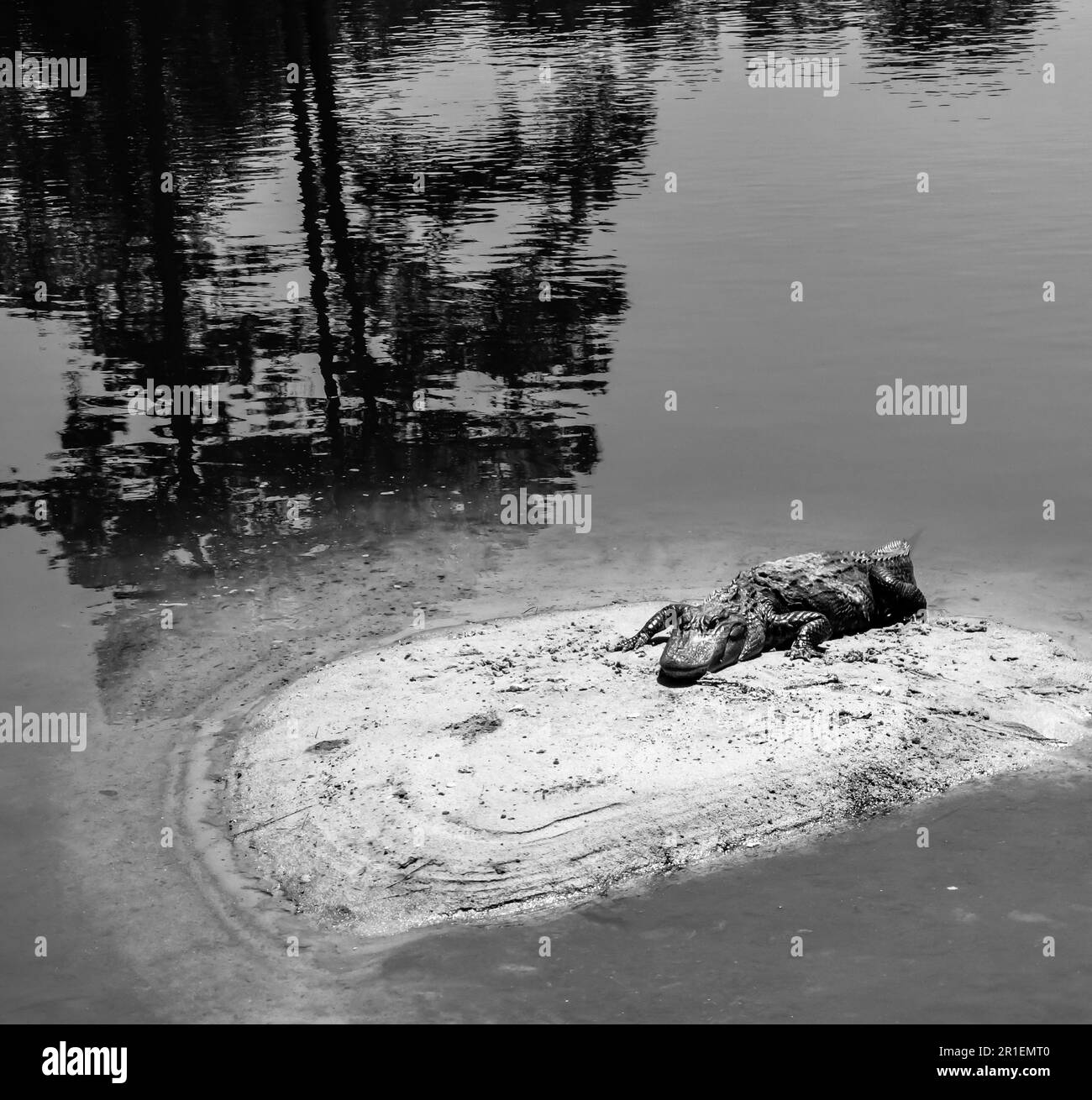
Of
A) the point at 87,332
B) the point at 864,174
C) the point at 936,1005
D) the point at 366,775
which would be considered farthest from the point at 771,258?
the point at 936,1005

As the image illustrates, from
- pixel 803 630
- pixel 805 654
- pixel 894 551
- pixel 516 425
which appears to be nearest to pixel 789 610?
pixel 803 630

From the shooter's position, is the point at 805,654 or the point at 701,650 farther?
the point at 805,654

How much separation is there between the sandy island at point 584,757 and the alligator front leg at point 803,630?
8.4 inches

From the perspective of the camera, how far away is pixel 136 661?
16.3 metres

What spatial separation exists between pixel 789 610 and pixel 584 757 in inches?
138

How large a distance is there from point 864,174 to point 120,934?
3004cm

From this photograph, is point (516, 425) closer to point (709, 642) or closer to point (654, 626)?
point (654, 626)

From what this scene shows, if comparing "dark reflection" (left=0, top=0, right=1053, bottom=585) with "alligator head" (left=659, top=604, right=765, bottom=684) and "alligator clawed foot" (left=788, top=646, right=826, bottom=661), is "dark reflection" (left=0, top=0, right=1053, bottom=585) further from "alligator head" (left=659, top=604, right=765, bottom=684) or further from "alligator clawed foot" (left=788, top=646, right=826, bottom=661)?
"alligator clawed foot" (left=788, top=646, right=826, bottom=661)

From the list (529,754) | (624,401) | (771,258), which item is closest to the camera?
(529,754)

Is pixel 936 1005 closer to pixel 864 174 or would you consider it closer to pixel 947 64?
pixel 864 174

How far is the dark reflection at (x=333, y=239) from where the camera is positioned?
71.3 feet

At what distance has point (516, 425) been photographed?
23.2 m

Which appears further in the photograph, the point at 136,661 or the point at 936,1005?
the point at 136,661

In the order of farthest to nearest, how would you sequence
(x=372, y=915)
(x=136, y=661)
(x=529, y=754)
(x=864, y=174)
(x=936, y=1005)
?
(x=864, y=174), (x=136, y=661), (x=529, y=754), (x=372, y=915), (x=936, y=1005)
